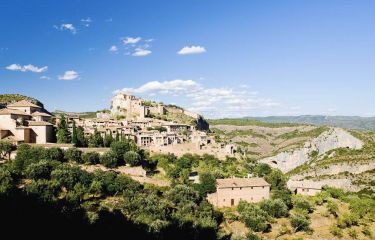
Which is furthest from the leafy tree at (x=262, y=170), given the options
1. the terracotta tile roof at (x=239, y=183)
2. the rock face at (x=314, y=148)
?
the rock face at (x=314, y=148)

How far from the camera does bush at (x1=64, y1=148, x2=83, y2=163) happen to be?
59625mm

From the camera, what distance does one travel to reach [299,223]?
52.8m

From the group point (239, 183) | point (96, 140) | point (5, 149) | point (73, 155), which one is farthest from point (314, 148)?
point (5, 149)

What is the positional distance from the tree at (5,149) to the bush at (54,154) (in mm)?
5554

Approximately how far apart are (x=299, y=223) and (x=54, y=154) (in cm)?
3730

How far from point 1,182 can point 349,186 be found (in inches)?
3005

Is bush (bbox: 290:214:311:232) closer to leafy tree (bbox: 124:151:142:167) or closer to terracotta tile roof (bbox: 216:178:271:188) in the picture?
terracotta tile roof (bbox: 216:178:271:188)

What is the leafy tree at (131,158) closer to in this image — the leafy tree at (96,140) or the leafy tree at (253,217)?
the leafy tree at (96,140)

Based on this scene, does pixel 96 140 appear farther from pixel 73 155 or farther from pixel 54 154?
pixel 54 154

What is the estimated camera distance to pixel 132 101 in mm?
109250

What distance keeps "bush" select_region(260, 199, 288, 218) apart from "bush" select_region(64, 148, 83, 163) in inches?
1158

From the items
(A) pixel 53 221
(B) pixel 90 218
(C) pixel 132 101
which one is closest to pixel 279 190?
(B) pixel 90 218

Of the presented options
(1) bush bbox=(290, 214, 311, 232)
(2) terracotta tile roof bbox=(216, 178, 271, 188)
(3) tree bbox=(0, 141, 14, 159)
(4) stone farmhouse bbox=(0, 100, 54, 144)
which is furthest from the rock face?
(3) tree bbox=(0, 141, 14, 159)

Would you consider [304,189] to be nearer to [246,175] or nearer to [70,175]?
[246,175]
